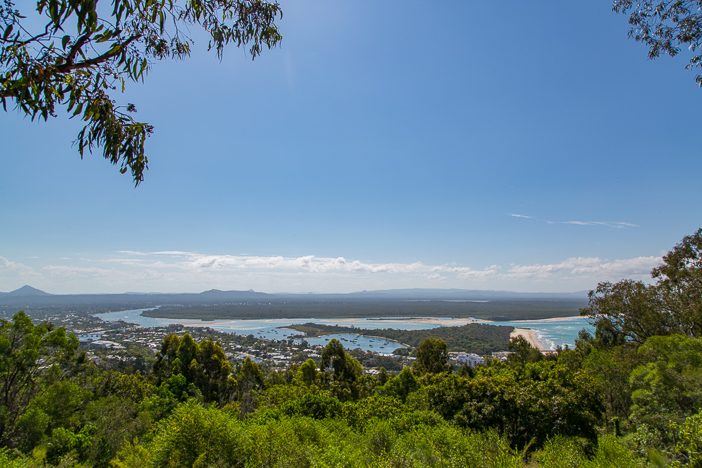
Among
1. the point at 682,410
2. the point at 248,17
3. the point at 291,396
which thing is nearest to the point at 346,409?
the point at 291,396

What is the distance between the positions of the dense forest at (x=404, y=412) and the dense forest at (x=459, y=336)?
133 ft

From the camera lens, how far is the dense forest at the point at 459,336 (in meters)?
63.8

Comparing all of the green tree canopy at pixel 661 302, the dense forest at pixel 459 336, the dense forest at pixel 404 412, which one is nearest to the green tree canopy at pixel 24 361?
the dense forest at pixel 404 412

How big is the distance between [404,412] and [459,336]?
66.5m

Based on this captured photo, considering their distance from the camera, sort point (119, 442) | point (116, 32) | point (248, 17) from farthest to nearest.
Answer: point (119, 442)
point (248, 17)
point (116, 32)

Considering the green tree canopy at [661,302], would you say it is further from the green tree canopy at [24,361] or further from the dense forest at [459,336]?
the dense forest at [459,336]

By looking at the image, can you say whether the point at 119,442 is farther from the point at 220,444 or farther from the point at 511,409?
the point at 511,409

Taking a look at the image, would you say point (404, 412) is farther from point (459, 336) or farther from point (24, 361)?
point (459, 336)

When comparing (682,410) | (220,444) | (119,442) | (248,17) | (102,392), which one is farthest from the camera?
(102,392)

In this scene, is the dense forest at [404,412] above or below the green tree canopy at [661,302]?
below

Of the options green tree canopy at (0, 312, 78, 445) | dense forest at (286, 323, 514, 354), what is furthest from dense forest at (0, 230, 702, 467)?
dense forest at (286, 323, 514, 354)

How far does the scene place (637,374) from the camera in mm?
14609

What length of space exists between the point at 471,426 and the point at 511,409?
178 cm

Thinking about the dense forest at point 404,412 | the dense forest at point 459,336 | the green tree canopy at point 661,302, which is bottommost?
the dense forest at point 459,336
